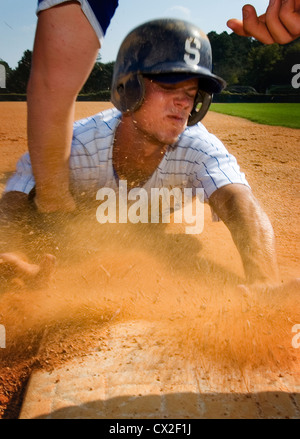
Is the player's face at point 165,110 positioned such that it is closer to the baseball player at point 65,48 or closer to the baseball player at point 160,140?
the baseball player at point 160,140

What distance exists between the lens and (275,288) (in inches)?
73.7

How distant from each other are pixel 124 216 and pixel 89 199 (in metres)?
0.39

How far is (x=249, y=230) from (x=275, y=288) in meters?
0.41

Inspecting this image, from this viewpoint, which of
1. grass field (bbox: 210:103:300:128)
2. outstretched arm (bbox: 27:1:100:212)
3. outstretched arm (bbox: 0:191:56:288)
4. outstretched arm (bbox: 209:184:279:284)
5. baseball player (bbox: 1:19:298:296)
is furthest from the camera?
grass field (bbox: 210:103:300:128)

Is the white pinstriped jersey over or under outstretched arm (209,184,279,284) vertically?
over

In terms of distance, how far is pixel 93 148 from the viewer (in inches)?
99.7

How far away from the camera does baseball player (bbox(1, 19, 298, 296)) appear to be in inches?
92.3

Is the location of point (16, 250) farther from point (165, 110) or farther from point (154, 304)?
point (165, 110)

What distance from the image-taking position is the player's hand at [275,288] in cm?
177

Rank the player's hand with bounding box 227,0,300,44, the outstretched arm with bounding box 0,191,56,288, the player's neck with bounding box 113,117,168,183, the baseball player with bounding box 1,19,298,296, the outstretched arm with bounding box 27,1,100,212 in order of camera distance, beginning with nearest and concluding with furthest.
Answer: the outstretched arm with bounding box 27,1,100,212
the player's hand with bounding box 227,0,300,44
the outstretched arm with bounding box 0,191,56,288
the baseball player with bounding box 1,19,298,296
the player's neck with bounding box 113,117,168,183

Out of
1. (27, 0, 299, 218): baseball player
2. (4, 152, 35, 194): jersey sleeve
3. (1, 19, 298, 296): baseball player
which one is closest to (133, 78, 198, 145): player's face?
(1, 19, 298, 296): baseball player

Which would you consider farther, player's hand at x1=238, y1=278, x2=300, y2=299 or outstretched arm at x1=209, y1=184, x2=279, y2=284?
outstretched arm at x1=209, y1=184, x2=279, y2=284

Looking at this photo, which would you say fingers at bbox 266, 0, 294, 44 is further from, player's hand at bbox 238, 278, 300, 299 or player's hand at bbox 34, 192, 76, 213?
player's hand at bbox 34, 192, 76, 213

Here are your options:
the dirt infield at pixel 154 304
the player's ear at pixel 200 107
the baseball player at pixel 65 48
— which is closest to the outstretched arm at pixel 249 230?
the dirt infield at pixel 154 304
